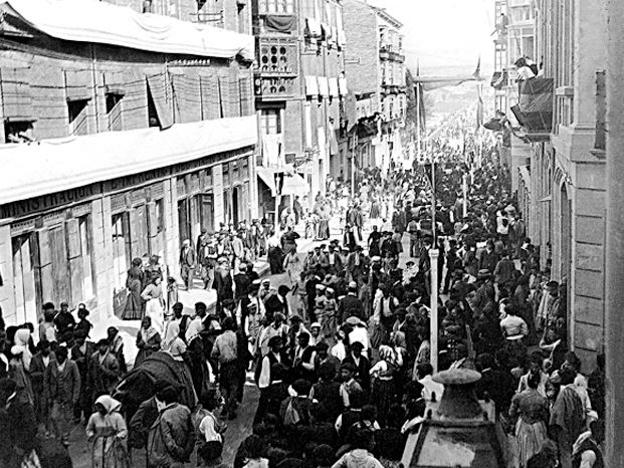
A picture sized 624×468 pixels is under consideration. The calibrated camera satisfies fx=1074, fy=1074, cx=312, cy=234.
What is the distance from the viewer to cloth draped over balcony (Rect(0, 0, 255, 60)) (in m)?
19.9

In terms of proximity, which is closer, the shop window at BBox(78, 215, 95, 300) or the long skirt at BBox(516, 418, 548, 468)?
the long skirt at BBox(516, 418, 548, 468)

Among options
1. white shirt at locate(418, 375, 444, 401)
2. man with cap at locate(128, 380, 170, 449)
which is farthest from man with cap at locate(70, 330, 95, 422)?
white shirt at locate(418, 375, 444, 401)

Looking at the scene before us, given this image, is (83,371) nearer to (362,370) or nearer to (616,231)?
(362,370)

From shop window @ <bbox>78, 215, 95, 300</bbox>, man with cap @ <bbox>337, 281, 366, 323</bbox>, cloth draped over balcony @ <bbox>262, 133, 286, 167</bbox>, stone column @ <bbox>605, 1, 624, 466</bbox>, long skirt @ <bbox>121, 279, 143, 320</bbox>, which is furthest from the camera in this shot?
cloth draped over balcony @ <bbox>262, 133, 286, 167</bbox>

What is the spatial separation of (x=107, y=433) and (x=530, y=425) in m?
4.19

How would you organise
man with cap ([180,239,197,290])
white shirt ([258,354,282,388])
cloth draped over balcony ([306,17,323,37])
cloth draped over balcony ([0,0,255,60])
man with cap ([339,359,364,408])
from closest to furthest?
1. man with cap ([339,359,364,408])
2. white shirt ([258,354,282,388])
3. cloth draped over balcony ([0,0,255,60])
4. man with cap ([180,239,197,290])
5. cloth draped over balcony ([306,17,323,37])

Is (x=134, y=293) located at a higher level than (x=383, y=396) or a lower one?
lower

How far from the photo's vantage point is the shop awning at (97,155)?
18656 mm

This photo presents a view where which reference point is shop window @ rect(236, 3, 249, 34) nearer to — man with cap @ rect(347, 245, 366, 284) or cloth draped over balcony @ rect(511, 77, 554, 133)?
man with cap @ rect(347, 245, 366, 284)

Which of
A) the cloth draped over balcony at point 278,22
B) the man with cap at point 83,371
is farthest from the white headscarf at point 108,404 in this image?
the cloth draped over balcony at point 278,22

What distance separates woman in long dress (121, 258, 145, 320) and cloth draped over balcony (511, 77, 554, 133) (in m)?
8.36

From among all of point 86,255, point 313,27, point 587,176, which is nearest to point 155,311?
point 86,255

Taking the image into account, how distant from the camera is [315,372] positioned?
1286cm

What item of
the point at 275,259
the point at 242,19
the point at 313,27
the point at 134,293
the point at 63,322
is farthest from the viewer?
the point at 313,27
